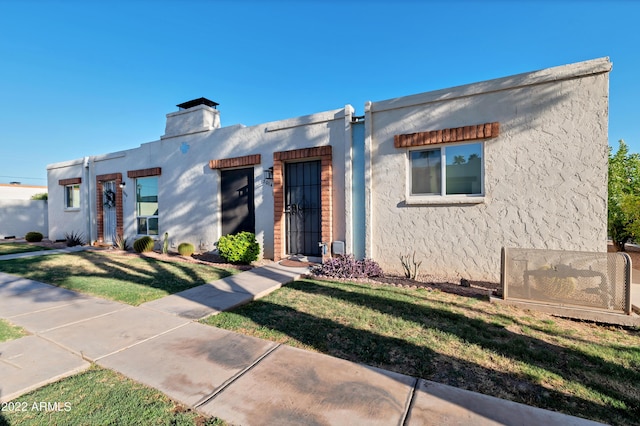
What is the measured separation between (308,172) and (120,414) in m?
6.38

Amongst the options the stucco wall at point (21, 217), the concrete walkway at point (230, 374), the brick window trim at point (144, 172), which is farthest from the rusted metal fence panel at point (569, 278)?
the stucco wall at point (21, 217)

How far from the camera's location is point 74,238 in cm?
1238

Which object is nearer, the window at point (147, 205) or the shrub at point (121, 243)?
the window at point (147, 205)

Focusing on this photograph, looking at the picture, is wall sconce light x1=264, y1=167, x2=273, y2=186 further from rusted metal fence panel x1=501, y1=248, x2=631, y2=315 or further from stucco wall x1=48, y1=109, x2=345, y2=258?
rusted metal fence panel x1=501, y1=248, x2=631, y2=315

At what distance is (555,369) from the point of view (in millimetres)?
2656

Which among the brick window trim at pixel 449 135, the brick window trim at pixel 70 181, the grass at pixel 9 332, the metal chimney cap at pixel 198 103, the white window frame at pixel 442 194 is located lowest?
the grass at pixel 9 332

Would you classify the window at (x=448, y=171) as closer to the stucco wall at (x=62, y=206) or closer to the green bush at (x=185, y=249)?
the green bush at (x=185, y=249)

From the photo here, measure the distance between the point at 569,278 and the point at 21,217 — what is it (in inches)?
889

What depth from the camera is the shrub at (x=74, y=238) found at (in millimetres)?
11659

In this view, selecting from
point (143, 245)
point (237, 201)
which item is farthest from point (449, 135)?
point (143, 245)

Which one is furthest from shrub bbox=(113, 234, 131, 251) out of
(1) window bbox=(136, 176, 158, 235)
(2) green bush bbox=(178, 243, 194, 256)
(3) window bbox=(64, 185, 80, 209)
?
(3) window bbox=(64, 185, 80, 209)

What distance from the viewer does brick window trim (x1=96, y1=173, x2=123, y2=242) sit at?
11.1 m

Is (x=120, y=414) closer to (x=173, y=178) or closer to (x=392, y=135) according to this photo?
(x=392, y=135)

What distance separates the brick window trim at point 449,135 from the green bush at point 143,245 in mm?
8612
